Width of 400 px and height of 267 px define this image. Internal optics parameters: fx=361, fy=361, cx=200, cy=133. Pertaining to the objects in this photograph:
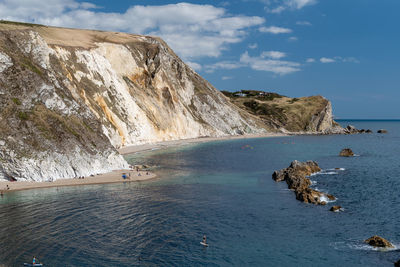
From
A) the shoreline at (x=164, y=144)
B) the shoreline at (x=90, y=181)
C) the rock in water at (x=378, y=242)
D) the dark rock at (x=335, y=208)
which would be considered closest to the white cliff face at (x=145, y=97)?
the shoreline at (x=164, y=144)

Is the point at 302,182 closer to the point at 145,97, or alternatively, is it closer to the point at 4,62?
the point at 4,62

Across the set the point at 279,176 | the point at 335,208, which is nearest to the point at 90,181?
the point at 279,176

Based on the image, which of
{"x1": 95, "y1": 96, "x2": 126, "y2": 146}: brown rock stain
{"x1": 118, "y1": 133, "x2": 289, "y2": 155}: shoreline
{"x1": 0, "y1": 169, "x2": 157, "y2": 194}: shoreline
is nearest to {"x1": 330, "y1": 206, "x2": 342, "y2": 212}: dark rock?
{"x1": 0, "y1": 169, "x2": 157, "y2": 194}: shoreline

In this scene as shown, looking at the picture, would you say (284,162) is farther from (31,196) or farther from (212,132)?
(212,132)

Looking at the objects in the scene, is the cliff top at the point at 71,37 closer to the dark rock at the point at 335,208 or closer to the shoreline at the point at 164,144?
the shoreline at the point at 164,144

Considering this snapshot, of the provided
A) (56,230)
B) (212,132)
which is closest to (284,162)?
(56,230)

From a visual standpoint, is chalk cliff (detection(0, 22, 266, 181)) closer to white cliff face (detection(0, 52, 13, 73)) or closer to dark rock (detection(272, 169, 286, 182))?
white cliff face (detection(0, 52, 13, 73))
